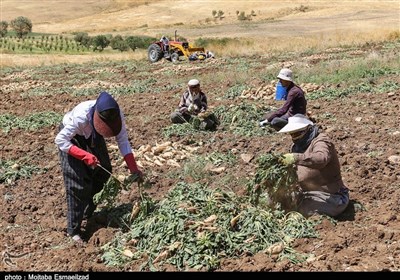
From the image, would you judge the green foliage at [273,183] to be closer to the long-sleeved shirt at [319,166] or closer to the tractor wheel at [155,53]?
the long-sleeved shirt at [319,166]

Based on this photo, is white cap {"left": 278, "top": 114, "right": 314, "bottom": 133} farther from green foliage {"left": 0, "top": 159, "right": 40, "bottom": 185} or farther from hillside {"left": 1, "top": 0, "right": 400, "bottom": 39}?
hillside {"left": 1, "top": 0, "right": 400, "bottom": 39}

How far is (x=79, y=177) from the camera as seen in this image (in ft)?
16.4

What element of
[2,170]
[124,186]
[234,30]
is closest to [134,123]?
[2,170]

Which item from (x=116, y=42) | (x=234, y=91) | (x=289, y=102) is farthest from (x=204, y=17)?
(x=289, y=102)

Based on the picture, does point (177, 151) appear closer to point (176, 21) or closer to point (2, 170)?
point (2, 170)

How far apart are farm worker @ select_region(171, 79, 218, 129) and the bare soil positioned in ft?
0.78

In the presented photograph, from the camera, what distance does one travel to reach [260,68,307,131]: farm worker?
8.00 metres

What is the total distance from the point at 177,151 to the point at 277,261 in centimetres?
362

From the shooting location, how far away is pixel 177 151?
7699 mm

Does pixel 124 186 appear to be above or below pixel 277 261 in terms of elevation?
above

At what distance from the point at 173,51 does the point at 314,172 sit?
17575 mm

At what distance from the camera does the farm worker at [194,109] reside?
8.78 meters

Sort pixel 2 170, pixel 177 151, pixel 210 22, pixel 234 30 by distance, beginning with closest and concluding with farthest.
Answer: pixel 2 170 < pixel 177 151 < pixel 234 30 < pixel 210 22

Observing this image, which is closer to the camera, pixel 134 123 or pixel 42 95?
pixel 134 123
